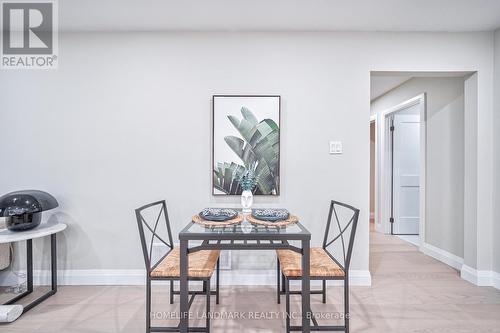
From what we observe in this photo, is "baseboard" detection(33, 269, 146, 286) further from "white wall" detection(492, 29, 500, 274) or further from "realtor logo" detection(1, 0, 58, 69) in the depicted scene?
"white wall" detection(492, 29, 500, 274)

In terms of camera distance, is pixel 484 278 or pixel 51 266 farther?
pixel 484 278

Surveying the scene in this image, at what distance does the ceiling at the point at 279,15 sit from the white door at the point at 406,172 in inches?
76.0

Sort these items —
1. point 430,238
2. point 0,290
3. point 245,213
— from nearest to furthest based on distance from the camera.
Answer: point 245,213 → point 0,290 → point 430,238

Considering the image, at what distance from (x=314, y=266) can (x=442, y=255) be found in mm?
→ 2357

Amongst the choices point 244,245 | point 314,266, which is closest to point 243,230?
point 244,245

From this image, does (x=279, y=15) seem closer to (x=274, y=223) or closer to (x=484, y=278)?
(x=274, y=223)

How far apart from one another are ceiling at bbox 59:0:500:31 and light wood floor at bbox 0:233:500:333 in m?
2.43

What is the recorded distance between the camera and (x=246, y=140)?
8.27 ft

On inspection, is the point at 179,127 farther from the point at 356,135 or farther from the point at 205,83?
the point at 356,135

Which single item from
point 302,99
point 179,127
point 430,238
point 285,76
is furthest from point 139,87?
point 430,238

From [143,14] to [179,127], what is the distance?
100 cm

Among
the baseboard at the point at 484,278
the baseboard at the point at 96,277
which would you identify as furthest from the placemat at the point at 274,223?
the baseboard at the point at 484,278

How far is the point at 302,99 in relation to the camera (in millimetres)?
2564

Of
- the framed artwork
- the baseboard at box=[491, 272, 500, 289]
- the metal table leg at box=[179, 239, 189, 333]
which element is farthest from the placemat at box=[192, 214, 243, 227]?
the baseboard at box=[491, 272, 500, 289]
